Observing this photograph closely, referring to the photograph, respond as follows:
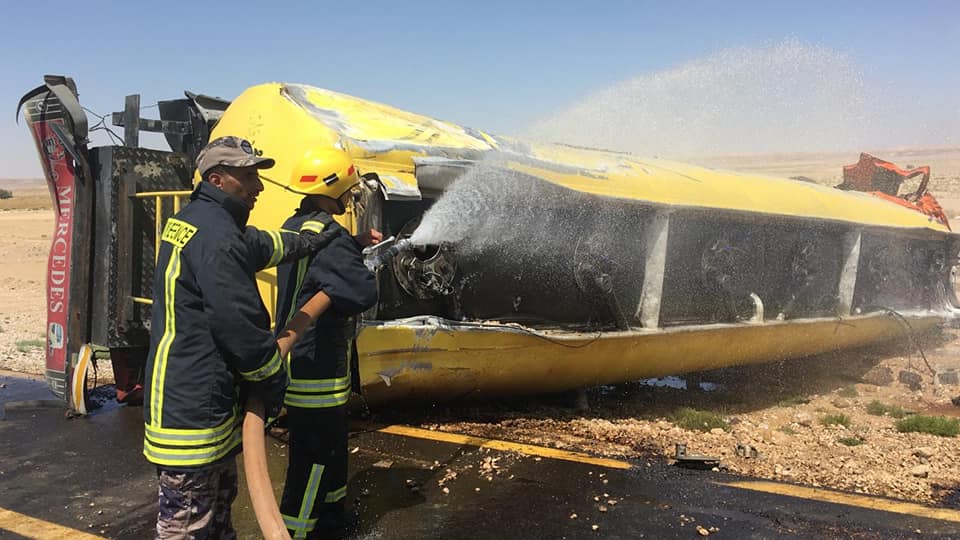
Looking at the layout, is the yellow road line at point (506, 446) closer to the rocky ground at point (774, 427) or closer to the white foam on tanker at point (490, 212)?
the rocky ground at point (774, 427)

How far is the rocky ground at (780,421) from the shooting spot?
4.06 meters

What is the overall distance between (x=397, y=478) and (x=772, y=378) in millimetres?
4468

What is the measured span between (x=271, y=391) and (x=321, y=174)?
3.58 feet

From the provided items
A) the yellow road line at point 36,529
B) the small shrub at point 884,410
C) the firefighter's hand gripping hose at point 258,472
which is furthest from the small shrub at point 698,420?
the yellow road line at point 36,529

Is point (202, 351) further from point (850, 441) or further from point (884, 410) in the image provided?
point (884, 410)

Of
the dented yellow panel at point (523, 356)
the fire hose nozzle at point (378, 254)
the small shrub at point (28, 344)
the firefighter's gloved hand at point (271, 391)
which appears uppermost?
the fire hose nozzle at point (378, 254)

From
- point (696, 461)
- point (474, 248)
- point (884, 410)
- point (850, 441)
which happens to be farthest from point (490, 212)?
point (884, 410)

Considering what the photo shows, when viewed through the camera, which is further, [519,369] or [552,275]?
[552,275]

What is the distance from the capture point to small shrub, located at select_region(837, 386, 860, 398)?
251 inches

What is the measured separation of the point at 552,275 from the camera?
202 inches

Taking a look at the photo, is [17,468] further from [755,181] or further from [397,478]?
[755,181]

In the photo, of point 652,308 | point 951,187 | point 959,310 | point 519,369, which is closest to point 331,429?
point 519,369

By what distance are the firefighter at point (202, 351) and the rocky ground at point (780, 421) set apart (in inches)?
99.1

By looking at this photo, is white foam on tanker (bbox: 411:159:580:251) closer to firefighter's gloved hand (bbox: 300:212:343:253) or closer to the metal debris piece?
firefighter's gloved hand (bbox: 300:212:343:253)
